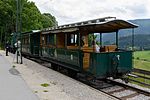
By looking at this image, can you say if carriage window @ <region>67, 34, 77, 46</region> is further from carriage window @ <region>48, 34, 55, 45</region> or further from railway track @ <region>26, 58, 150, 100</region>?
carriage window @ <region>48, 34, 55, 45</region>

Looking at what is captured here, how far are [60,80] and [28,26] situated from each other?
1935 inches

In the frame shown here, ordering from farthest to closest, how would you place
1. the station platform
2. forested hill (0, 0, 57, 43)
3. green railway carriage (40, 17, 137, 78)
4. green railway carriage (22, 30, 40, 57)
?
forested hill (0, 0, 57, 43), green railway carriage (22, 30, 40, 57), green railway carriage (40, 17, 137, 78), the station platform

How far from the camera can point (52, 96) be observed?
1233 centimetres

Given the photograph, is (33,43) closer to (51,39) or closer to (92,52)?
(51,39)

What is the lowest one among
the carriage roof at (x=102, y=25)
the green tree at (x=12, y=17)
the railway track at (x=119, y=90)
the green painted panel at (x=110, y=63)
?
the railway track at (x=119, y=90)

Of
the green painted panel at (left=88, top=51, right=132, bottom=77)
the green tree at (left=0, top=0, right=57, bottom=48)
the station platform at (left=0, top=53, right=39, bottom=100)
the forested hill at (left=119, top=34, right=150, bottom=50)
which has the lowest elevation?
the station platform at (left=0, top=53, right=39, bottom=100)

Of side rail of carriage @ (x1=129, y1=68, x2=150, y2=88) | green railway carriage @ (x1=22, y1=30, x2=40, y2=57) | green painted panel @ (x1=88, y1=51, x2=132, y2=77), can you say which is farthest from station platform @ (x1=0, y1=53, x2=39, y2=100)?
green railway carriage @ (x1=22, y1=30, x2=40, y2=57)

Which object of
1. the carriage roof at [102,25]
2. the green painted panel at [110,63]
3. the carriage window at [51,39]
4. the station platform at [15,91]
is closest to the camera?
the station platform at [15,91]

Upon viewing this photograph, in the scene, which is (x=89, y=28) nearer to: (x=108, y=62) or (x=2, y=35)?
(x=108, y=62)

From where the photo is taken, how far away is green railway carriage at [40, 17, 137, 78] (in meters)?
15.4

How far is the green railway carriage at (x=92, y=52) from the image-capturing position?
1541 cm

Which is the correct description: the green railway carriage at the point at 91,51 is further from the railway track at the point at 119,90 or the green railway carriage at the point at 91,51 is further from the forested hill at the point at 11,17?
the forested hill at the point at 11,17

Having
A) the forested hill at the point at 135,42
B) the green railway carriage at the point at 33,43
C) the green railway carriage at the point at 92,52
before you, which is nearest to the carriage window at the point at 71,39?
the green railway carriage at the point at 92,52

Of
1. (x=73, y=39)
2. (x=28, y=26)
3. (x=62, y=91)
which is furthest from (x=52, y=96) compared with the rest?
(x=28, y=26)
